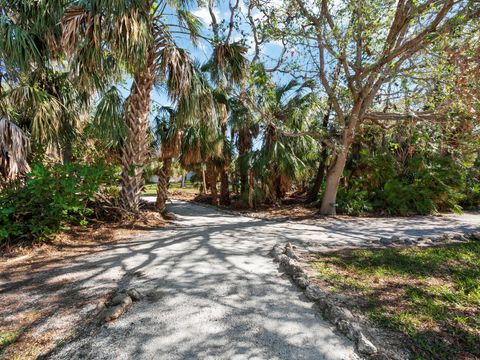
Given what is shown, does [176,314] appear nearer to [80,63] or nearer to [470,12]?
[80,63]

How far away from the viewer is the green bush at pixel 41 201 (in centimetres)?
455

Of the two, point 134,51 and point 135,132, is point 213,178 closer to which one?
point 135,132

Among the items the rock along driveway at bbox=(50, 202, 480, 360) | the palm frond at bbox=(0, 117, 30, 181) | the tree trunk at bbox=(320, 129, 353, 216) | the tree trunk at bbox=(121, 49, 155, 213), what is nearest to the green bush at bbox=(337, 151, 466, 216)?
the tree trunk at bbox=(320, 129, 353, 216)

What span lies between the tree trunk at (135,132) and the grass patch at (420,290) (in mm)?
4856

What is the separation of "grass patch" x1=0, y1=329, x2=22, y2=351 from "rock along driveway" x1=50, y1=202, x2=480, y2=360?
48 centimetres

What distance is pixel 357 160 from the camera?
11609 mm

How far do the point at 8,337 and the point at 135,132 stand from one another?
529cm

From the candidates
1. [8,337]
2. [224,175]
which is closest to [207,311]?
[8,337]

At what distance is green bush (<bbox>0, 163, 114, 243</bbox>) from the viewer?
4555mm

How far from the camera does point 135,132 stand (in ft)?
22.3

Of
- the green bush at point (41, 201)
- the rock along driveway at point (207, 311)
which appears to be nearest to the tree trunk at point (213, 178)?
the rock along driveway at point (207, 311)

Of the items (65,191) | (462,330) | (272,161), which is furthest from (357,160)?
(65,191)

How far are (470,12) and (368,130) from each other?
18.0 ft

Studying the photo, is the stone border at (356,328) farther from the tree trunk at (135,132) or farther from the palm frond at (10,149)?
the palm frond at (10,149)
